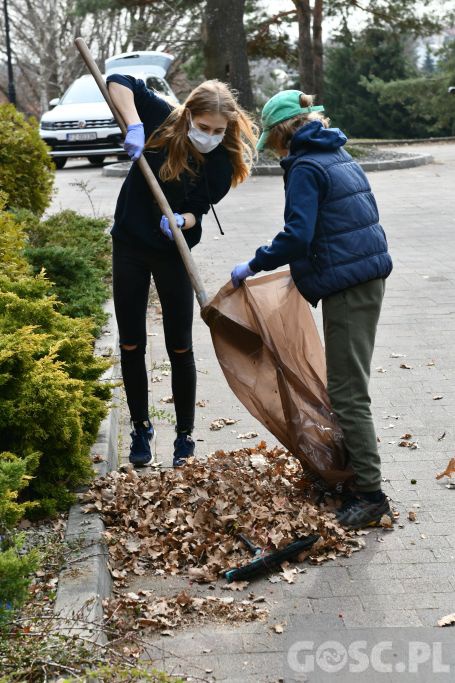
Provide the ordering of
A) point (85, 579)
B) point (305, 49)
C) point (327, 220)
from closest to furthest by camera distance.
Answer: point (85, 579)
point (327, 220)
point (305, 49)

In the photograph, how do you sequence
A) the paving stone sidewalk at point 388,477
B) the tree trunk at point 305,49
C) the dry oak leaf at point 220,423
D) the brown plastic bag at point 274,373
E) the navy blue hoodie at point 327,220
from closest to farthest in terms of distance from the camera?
1. the paving stone sidewalk at point 388,477
2. the navy blue hoodie at point 327,220
3. the brown plastic bag at point 274,373
4. the dry oak leaf at point 220,423
5. the tree trunk at point 305,49

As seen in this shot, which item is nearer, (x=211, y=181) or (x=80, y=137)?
(x=211, y=181)

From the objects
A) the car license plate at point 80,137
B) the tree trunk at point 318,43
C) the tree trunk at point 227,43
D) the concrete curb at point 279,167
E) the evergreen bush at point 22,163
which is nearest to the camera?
the evergreen bush at point 22,163

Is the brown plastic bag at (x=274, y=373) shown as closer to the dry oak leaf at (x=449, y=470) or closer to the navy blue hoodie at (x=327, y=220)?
the navy blue hoodie at (x=327, y=220)

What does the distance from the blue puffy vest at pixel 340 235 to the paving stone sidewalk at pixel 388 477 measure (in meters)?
1.12

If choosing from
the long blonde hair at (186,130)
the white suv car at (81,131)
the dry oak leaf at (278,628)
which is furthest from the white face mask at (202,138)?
the white suv car at (81,131)

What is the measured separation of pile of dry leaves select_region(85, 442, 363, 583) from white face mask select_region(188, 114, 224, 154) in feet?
4.93

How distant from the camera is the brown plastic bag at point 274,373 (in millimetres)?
4523

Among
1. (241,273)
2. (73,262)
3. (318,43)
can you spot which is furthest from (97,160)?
(241,273)

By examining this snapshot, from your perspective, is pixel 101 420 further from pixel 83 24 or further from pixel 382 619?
pixel 83 24

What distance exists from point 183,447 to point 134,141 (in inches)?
61.9

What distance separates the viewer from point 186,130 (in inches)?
185

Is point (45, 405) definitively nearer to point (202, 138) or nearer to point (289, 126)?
point (202, 138)

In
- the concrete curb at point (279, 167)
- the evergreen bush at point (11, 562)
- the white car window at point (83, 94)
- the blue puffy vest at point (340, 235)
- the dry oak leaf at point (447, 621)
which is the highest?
the blue puffy vest at point (340, 235)
